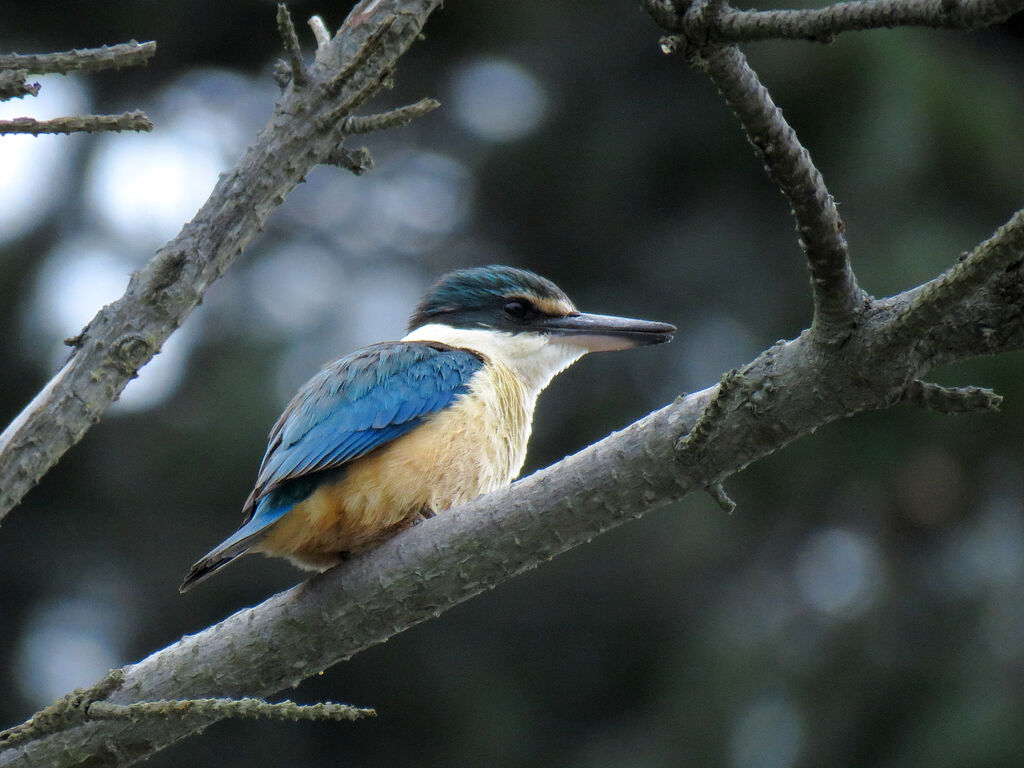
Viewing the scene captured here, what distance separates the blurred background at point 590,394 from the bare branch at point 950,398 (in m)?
4.84

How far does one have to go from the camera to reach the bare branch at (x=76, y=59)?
6.80 ft

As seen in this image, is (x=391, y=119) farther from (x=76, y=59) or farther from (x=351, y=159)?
(x=76, y=59)

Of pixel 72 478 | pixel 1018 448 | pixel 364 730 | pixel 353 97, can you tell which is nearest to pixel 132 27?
pixel 72 478

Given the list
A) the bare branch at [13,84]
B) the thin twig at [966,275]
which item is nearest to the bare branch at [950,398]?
the thin twig at [966,275]

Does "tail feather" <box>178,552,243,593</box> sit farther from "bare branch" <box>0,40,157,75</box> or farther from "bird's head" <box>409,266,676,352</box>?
"bird's head" <box>409,266,676,352</box>

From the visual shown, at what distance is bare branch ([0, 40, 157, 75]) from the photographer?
2072 millimetres

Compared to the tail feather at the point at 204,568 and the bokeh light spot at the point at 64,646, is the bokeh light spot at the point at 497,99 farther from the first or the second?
the tail feather at the point at 204,568

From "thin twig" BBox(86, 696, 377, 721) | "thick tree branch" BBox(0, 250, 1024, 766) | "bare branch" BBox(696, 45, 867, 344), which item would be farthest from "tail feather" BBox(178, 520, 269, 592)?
"bare branch" BBox(696, 45, 867, 344)

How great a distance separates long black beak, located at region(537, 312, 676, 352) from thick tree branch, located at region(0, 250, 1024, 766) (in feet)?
5.25

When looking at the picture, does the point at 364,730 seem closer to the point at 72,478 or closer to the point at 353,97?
the point at 72,478

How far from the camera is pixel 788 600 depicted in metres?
8.46

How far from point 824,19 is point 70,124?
3.89ft

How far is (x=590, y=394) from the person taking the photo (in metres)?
9.41

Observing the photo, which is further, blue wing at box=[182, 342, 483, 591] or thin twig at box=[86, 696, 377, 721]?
blue wing at box=[182, 342, 483, 591]
